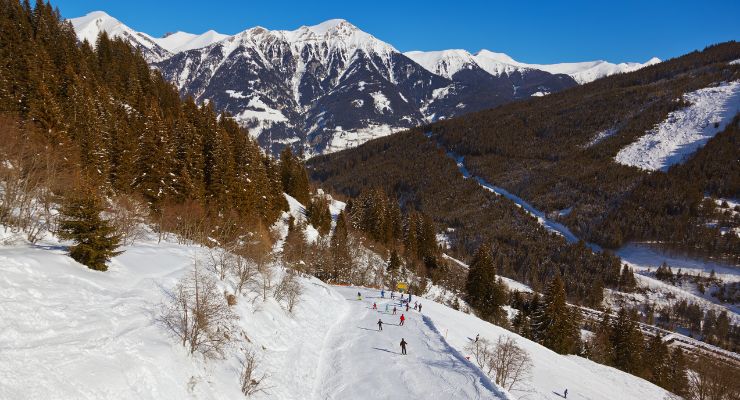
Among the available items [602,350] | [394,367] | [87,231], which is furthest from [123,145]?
[602,350]

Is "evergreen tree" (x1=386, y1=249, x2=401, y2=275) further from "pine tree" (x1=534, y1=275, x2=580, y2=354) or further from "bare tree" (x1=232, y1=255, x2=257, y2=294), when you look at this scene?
"bare tree" (x1=232, y1=255, x2=257, y2=294)

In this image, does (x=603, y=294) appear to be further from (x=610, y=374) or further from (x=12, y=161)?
(x=12, y=161)

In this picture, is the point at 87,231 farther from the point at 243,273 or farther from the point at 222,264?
the point at 243,273

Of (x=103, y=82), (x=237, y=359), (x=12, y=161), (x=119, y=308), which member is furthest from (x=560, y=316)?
(x=103, y=82)

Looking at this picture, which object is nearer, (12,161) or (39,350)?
(39,350)

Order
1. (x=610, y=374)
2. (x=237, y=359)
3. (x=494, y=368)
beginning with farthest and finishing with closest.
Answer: (x=610, y=374) < (x=494, y=368) < (x=237, y=359)

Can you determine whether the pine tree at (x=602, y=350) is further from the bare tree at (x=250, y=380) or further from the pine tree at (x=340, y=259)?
the bare tree at (x=250, y=380)
